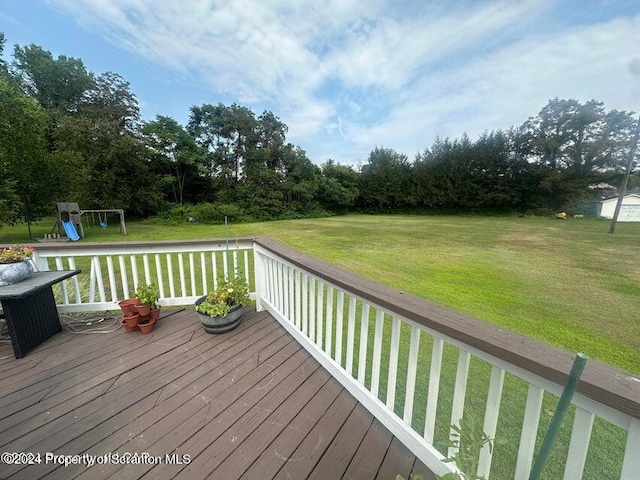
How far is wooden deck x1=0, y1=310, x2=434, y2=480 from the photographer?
1236 mm

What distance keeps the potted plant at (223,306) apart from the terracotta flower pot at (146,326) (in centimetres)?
44

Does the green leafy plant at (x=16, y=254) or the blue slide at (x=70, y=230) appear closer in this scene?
the green leafy plant at (x=16, y=254)

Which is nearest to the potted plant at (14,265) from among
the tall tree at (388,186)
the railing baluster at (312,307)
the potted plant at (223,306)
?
the potted plant at (223,306)

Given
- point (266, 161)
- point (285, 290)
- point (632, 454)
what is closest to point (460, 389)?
point (632, 454)

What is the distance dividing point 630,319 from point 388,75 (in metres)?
7.75

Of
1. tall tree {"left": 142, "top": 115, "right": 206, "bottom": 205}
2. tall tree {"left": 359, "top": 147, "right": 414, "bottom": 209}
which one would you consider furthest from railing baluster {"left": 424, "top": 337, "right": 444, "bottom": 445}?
tall tree {"left": 359, "top": 147, "right": 414, "bottom": 209}

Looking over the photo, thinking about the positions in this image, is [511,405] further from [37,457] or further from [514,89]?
[514,89]

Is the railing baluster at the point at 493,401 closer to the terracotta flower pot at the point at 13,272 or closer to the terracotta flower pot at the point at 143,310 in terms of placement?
the terracotta flower pot at the point at 143,310

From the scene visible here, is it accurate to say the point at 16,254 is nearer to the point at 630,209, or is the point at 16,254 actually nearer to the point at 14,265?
the point at 14,265

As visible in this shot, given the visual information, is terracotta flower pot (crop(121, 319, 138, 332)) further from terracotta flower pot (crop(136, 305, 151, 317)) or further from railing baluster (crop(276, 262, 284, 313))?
railing baluster (crop(276, 262, 284, 313))

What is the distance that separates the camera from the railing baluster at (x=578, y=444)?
0.71 meters

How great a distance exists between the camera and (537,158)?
69.9ft

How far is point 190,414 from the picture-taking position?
4.98 feet

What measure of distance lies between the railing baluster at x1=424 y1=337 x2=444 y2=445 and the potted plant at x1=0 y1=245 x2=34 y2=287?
2.98m
